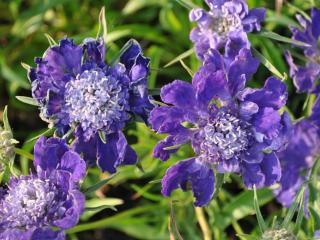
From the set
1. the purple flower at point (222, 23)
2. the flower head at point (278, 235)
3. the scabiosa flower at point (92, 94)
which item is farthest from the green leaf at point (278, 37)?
the flower head at point (278, 235)

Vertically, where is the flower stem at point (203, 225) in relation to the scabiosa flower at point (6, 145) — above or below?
below

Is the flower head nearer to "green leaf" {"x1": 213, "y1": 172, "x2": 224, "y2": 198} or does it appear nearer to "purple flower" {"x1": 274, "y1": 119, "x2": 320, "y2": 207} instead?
"green leaf" {"x1": 213, "y1": 172, "x2": 224, "y2": 198}

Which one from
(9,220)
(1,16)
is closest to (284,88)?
(9,220)

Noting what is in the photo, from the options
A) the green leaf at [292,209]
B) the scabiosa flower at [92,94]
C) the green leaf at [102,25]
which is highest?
the green leaf at [102,25]

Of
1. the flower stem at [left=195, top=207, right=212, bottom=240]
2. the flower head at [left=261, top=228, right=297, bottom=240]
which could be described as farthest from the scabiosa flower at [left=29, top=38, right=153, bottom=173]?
the flower stem at [left=195, top=207, right=212, bottom=240]

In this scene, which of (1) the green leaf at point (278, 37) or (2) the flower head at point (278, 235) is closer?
(2) the flower head at point (278, 235)

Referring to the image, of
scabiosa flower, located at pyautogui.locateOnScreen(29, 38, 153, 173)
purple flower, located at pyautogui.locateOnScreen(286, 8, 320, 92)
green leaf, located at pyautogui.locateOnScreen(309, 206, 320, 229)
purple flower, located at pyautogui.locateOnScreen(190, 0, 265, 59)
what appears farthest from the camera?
purple flower, located at pyautogui.locateOnScreen(286, 8, 320, 92)

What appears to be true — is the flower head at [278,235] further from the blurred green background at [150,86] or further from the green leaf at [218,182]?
the blurred green background at [150,86]
